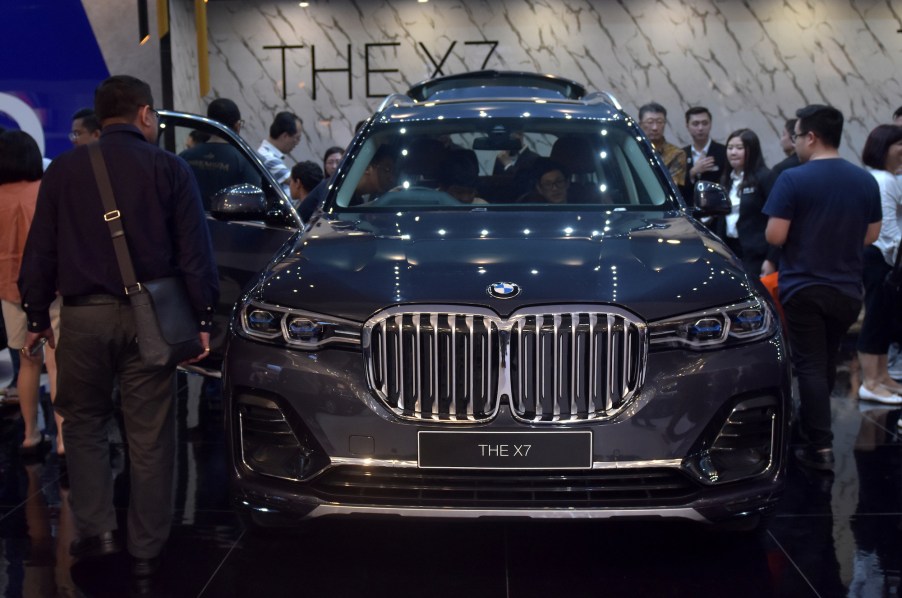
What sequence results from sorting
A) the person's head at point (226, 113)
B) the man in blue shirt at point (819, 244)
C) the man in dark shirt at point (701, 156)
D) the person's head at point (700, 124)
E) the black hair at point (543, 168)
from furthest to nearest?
1. the person's head at point (700, 124)
2. the man in dark shirt at point (701, 156)
3. the person's head at point (226, 113)
4. the man in blue shirt at point (819, 244)
5. the black hair at point (543, 168)

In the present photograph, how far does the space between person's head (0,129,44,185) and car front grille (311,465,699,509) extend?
2.74 meters

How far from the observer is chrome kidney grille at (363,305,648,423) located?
11.0ft

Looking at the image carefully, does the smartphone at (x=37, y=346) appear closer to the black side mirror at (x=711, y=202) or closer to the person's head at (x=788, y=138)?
the black side mirror at (x=711, y=202)

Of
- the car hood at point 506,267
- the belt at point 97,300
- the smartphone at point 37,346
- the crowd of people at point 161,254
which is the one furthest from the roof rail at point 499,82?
the belt at point 97,300

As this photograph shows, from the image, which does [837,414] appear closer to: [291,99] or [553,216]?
[553,216]

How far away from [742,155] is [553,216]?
344 centimetres

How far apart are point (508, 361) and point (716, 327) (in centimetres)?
66

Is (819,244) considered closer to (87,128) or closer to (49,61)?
(87,128)

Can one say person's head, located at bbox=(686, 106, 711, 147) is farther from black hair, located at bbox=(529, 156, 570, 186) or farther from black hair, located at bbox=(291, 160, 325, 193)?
black hair, located at bbox=(529, 156, 570, 186)

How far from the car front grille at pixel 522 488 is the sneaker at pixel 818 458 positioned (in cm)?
199

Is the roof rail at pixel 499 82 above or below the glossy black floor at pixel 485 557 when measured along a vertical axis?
above

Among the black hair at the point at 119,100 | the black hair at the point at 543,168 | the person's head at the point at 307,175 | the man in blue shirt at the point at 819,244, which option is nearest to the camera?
the black hair at the point at 119,100

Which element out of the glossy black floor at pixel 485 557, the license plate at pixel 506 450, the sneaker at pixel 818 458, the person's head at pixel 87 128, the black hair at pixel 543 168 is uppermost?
the black hair at pixel 543 168

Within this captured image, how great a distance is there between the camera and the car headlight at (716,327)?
11.2 ft
